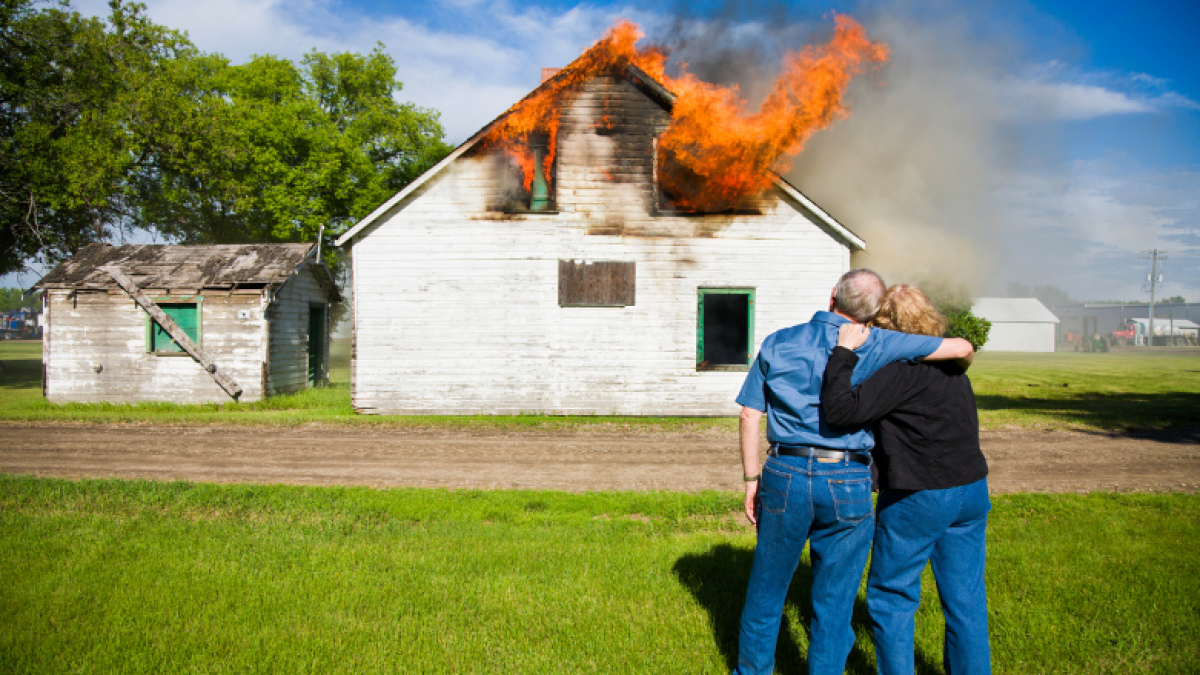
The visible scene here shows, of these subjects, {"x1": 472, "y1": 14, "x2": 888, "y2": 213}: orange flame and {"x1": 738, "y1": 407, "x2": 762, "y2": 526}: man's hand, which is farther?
{"x1": 472, "y1": 14, "x2": 888, "y2": 213}: orange flame

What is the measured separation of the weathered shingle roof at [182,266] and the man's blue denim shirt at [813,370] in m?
16.2

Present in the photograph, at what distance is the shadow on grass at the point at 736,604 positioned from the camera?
3.58 meters

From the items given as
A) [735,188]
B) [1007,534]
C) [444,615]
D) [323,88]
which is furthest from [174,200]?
[1007,534]

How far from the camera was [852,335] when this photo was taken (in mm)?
2918

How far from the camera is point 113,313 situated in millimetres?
15992

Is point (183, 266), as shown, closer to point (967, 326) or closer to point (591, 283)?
point (591, 283)

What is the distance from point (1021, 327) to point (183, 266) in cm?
7107

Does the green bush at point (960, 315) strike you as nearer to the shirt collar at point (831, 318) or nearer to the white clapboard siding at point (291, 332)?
the white clapboard siding at point (291, 332)

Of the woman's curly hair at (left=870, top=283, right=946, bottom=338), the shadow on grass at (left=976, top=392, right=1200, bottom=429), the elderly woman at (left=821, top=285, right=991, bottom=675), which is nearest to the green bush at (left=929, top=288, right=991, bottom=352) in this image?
the shadow on grass at (left=976, top=392, right=1200, bottom=429)

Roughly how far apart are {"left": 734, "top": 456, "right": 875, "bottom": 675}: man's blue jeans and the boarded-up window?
11111 millimetres

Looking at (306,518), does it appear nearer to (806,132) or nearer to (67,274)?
(806,132)

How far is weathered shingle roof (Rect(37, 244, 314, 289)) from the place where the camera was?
1608cm

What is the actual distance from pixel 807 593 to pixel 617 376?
387 inches

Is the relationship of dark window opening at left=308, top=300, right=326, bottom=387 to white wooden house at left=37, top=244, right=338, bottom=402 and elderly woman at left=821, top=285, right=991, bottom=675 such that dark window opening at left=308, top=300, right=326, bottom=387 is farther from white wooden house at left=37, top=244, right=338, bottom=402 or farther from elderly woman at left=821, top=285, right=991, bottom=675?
elderly woman at left=821, top=285, right=991, bottom=675
